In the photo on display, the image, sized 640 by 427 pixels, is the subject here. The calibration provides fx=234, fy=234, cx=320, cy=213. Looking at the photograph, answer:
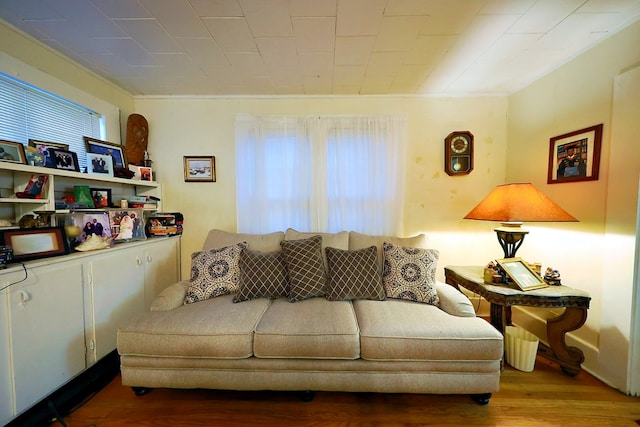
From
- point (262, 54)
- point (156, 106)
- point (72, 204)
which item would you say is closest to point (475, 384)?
point (262, 54)

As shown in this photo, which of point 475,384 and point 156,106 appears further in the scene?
point 156,106

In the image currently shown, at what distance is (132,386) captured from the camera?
58.6 inches

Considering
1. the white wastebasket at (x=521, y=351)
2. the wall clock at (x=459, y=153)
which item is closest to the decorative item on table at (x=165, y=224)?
the wall clock at (x=459, y=153)

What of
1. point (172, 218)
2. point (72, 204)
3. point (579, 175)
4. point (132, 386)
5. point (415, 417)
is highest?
point (579, 175)

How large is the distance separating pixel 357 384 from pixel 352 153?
79.1 inches

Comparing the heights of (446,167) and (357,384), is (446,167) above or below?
above

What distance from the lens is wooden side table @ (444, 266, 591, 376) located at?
160 cm

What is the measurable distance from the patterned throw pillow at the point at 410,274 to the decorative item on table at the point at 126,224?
2285 millimetres

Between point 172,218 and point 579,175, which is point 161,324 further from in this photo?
point 579,175

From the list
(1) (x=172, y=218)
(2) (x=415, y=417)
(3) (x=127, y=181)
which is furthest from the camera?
(1) (x=172, y=218)

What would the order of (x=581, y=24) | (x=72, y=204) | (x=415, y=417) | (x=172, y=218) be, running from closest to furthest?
(x=415, y=417) → (x=581, y=24) → (x=72, y=204) → (x=172, y=218)

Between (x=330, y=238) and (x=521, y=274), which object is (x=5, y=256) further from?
(x=521, y=274)

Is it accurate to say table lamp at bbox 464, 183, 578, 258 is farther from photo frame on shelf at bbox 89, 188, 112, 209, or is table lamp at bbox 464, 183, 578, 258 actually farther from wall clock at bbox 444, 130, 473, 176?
photo frame on shelf at bbox 89, 188, 112, 209

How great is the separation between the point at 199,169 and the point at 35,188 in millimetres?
1219
